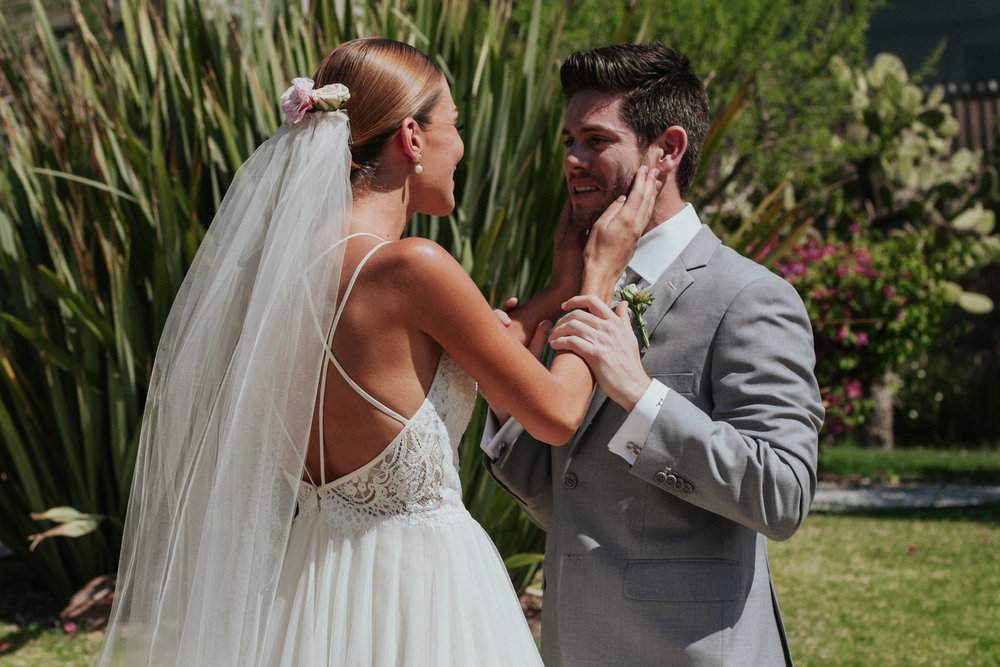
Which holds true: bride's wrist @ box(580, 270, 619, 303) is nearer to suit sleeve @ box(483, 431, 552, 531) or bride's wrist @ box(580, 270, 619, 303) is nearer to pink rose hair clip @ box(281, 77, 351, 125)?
suit sleeve @ box(483, 431, 552, 531)

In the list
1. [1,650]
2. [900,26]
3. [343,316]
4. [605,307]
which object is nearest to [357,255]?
[343,316]

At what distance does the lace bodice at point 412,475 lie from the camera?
199 cm

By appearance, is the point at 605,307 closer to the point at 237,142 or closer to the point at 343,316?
the point at 343,316

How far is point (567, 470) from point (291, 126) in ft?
3.02

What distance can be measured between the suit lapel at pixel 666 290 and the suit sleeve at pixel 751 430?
6.0 inches

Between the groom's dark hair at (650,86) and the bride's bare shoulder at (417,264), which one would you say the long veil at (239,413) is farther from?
the groom's dark hair at (650,86)

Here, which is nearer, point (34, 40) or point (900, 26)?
point (34, 40)

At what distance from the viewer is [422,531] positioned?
2035 millimetres

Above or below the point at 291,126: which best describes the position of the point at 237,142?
below

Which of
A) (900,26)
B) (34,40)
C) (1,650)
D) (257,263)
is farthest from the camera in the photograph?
(900,26)

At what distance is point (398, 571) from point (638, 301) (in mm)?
735

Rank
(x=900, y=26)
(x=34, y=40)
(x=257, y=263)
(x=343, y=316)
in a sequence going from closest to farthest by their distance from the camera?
(x=343, y=316) < (x=257, y=263) < (x=34, y=40) < (x=900, y=26)

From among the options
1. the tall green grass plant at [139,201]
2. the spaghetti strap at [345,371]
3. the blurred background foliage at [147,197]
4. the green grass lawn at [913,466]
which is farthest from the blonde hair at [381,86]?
the green grass lawn at [913,466]

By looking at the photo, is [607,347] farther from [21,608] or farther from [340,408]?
[21,608]
